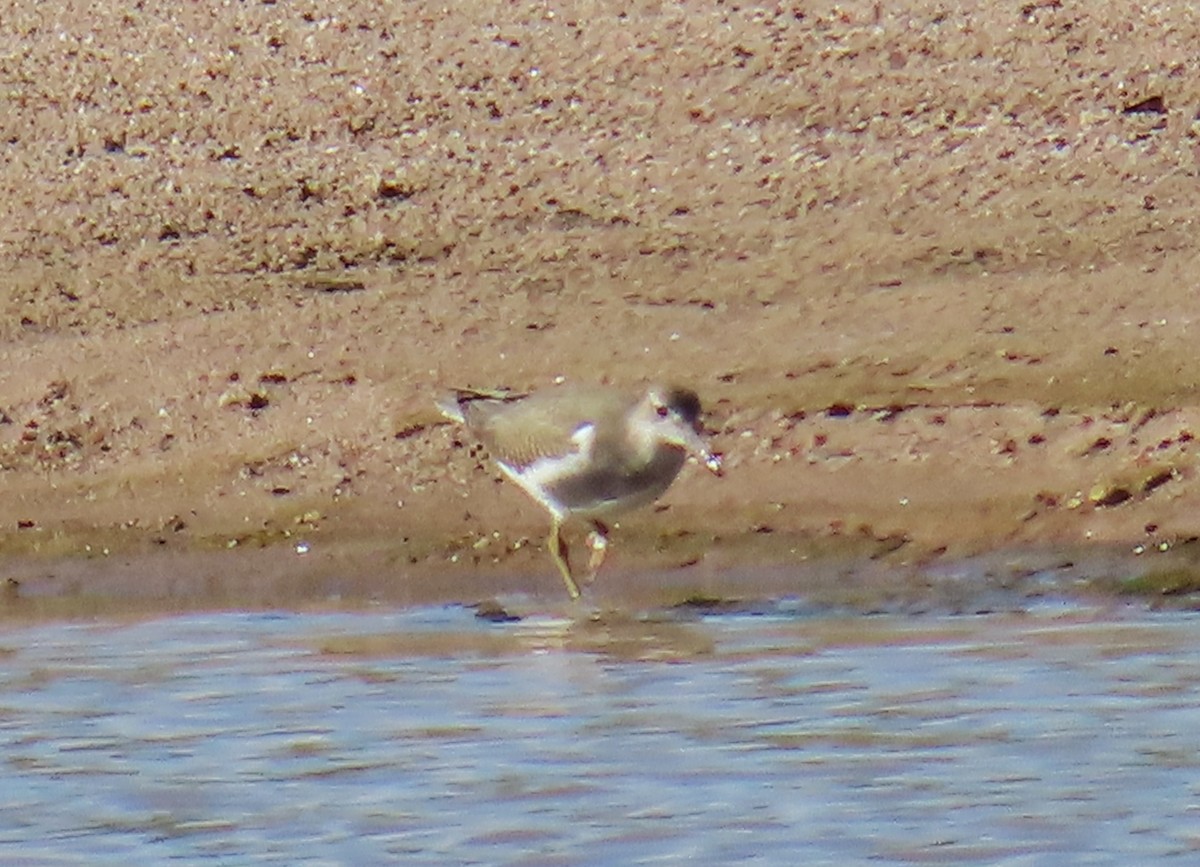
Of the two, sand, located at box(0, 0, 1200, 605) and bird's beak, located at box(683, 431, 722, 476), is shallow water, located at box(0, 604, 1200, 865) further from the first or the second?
sand, located at box(0, 0, 1200, 605)

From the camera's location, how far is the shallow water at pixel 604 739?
7.01 meters

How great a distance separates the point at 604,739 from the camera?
8016 mm

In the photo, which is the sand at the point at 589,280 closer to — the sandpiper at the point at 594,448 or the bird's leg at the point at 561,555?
the bird's leg at the point at 561,555

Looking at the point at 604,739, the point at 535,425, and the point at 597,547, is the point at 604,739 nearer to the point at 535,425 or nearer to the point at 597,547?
the point at 597,547

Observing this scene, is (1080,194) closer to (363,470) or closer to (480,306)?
(480,306)

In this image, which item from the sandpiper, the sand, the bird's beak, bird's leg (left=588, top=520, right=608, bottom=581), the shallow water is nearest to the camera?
the shallow water

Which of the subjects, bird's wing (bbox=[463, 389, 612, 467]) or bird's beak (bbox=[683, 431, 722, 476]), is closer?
bird's beak (bbox=[683, 431, 722, 476])

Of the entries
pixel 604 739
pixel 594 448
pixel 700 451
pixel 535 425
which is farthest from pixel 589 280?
pixel 604 739

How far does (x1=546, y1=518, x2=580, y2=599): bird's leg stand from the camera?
9820mm

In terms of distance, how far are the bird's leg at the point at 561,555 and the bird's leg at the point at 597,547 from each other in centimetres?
7

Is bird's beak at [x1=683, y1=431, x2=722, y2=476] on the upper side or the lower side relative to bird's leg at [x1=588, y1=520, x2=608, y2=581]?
upper

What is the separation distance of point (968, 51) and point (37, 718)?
6345 mm

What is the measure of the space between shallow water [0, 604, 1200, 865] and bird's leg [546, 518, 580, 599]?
0.28 metres

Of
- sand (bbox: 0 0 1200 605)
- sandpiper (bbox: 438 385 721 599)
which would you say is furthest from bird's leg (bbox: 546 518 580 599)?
sand (bbox: 0 0 1200 605)
